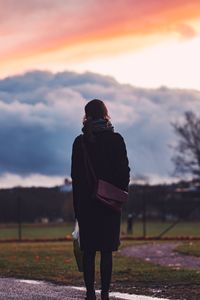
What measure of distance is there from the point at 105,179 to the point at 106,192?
6.8 inches

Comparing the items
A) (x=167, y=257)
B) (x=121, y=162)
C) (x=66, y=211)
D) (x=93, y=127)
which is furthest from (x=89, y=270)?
(x=66, y=211)

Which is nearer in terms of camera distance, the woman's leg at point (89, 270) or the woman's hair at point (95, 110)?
the woman's leg at point (89, 270)

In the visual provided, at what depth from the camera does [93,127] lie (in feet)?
28.7

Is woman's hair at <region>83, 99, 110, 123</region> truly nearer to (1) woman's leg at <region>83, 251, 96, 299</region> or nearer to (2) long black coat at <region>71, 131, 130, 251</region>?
(2) long black coat at <region>71, 131, 130, 251</region>

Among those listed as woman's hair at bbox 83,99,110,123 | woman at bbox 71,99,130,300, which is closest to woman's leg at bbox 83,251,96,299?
woman at bbox 71,99,130,300

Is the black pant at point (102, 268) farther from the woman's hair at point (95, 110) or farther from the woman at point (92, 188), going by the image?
the woman's hair at point (95, 110)

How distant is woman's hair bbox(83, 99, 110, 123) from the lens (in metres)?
8.82

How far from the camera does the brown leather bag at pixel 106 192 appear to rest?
855cm

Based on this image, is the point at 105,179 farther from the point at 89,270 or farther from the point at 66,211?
the point at 66,211

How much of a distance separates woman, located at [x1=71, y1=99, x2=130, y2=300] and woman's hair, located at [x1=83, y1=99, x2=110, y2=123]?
0.19 feet

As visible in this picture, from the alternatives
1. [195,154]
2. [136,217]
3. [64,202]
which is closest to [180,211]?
[136,217]

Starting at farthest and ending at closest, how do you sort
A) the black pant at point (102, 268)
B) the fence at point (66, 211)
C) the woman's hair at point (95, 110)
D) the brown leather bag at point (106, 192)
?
the fence at point (66, 211), the woman's hair at point (95, 110), the black pant at point (102, 268), the brown leather bag at point (106, 192)

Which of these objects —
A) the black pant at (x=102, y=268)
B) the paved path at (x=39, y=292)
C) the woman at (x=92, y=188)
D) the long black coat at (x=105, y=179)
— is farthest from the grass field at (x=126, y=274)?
the long black coat at (x=105, y=179)

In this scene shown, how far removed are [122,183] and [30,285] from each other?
306 centimetres
